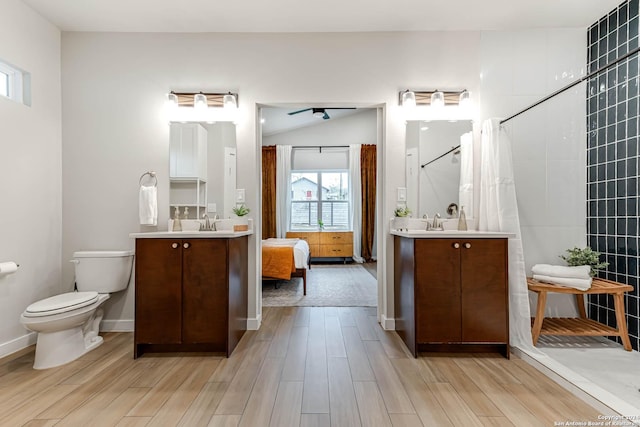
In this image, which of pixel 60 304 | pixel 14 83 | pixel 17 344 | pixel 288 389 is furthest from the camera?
pixel 14 83

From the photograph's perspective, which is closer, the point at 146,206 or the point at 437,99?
the point at 146,206

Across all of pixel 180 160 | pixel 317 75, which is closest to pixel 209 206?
pixel 180 160

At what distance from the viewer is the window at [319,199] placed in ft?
23.1

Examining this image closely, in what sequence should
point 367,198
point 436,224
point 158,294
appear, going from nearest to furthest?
point 158,294
point 436,224
point 367,198

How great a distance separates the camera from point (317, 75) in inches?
108

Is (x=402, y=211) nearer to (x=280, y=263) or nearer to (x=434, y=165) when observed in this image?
(x=434, y=165)

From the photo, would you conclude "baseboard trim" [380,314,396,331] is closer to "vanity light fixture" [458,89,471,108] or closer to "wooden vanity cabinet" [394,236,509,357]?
"wooden vanity cabinet" [394,236,509,357]

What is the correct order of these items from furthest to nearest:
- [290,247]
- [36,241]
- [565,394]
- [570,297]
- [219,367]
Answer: [290,247]
[570,297]
[36,241]
[219,367]
[565,394]

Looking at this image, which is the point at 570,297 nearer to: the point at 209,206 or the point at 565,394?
the point at 565,394

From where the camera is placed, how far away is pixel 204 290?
217 cm

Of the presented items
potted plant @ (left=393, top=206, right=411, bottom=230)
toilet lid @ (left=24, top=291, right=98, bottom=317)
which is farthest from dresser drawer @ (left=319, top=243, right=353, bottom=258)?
toilet lid @ (left=24, top=291, right=98, bottom=317)

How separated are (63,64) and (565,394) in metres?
4.37

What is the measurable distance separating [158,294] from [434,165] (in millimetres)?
2439

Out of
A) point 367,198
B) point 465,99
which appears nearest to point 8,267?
point 465,99
